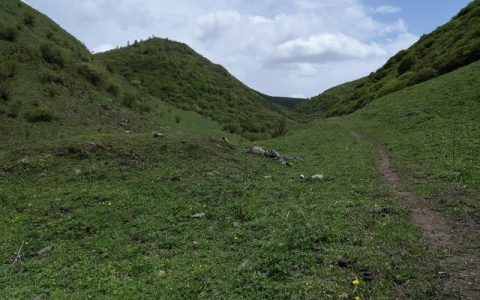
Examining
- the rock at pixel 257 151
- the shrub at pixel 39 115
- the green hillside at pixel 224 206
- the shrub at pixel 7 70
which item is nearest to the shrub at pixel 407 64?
the green hillside at pixel 224 206

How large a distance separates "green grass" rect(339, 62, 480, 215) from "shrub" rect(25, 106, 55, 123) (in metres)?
19.5

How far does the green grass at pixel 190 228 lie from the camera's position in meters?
8.31

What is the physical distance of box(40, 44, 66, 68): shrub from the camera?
Answer: 113 feet

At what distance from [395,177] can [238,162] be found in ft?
23.1

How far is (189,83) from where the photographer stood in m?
65.5

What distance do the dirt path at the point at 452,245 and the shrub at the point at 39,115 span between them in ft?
67.0

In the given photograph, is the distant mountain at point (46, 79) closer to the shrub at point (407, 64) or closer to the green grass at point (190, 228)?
the green grass at point (190, 228)

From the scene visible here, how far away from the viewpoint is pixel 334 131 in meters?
35.8

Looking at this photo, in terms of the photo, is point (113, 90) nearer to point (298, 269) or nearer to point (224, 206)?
point (224, 206)

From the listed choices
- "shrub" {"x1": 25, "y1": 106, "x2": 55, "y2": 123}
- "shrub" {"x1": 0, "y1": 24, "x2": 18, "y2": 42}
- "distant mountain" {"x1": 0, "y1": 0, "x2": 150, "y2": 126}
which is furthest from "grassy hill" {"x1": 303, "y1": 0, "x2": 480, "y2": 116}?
"shrub" {"x1": 0, "y1": 24, "x2": 18, "y2": 42}

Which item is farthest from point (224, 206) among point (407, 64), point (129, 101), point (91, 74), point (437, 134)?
point (407, 64)

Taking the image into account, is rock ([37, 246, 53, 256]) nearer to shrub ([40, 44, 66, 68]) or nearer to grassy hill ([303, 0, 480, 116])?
shrub ([40, 44, 66, 68])

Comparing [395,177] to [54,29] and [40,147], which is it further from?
[54,29]

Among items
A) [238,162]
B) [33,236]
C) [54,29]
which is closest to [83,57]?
[54,29]
